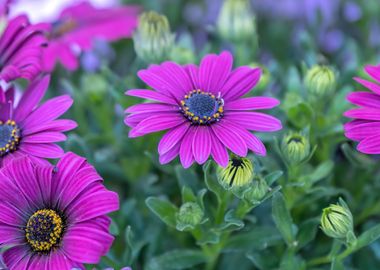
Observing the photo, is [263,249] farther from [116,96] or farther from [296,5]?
[296,5]

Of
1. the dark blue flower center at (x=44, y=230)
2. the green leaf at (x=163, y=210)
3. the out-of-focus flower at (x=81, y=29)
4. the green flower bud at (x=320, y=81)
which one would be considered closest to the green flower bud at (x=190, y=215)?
the green leaf at (x=163, y=210)

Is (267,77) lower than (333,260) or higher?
higher

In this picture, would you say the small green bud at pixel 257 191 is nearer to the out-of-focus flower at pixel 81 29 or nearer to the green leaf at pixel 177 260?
the green leaf at pixel 177 260

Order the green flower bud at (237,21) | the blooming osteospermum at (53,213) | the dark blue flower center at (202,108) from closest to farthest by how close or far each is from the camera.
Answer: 1. the blooming osteospermum at (53,213)
2. the dark blue flower center at (202,108)
3. the green flower bud at (237,21)

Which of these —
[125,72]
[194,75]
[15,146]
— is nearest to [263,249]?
[194,75]

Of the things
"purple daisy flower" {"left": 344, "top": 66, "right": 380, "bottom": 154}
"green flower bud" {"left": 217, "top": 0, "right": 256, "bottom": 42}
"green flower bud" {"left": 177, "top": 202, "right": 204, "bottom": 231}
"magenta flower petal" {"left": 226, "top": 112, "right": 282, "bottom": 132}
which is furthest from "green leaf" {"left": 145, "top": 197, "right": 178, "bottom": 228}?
"green flower bud" {"left": 217, "top": 0, "right": 256, "bottom": 42}
